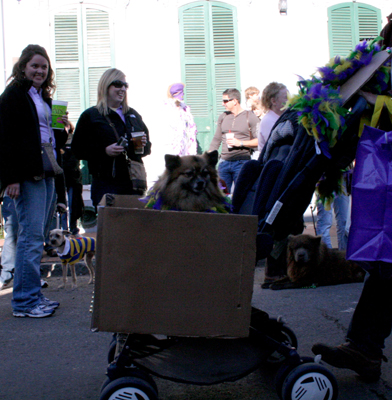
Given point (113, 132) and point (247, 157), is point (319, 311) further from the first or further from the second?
point (247, 157)

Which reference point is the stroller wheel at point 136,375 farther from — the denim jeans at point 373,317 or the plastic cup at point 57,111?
the plastic cup at point 57,111

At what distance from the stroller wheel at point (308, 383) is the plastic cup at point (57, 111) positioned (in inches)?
111

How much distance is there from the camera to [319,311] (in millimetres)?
4223

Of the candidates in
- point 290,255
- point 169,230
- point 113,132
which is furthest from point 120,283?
point 290,255

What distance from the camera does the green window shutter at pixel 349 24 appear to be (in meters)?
10.1

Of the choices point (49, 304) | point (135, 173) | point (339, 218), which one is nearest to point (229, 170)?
point (339, 218)

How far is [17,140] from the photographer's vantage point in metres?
3.95

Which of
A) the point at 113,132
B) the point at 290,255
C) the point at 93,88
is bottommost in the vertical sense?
the point at 290,255

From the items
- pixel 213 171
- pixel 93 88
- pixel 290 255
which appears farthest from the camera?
pixel 93 88

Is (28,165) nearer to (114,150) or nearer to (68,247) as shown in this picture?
(114,150)

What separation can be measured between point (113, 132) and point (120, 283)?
2547mm

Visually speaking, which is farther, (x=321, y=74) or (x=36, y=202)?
(x=36, y=202)

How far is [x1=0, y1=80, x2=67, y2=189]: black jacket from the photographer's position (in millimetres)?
3918

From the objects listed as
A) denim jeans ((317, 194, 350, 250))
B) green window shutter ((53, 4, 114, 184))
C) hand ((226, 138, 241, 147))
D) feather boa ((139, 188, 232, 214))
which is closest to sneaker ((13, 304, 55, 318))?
feather boa ((139, 188, 232, 214))
